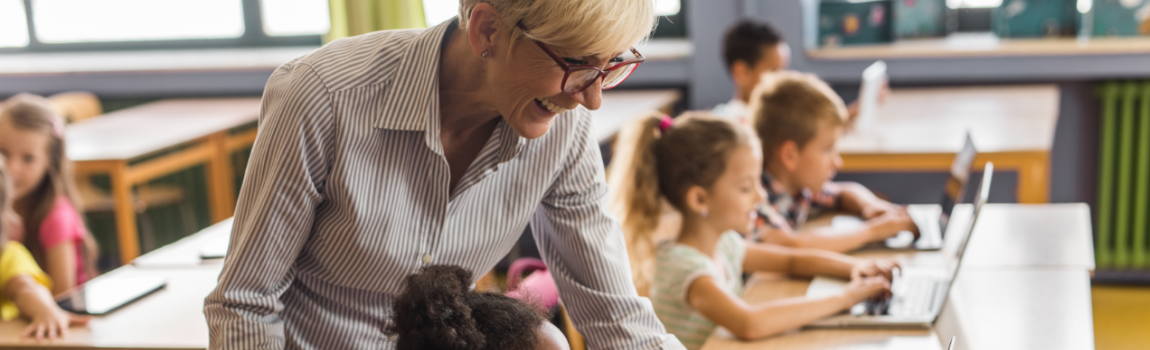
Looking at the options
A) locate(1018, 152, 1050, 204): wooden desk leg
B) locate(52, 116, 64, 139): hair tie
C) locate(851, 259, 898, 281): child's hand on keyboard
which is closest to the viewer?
locate(851, 259, 898, 281): child's hand on keyboard

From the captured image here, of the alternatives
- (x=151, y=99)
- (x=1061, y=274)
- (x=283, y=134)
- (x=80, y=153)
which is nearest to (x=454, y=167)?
(x=283, y=134)

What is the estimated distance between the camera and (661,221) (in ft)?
5.82

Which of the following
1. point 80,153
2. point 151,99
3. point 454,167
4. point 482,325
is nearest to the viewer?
point 482,325

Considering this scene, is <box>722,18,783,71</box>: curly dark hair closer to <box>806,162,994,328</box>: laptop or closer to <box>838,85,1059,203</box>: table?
<box>838,85,1059,203</box>: table

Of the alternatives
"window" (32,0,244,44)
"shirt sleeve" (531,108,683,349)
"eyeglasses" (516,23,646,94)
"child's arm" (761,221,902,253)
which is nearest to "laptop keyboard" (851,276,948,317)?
"child's arm" (761,221,902,253)

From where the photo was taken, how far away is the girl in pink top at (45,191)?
85.9 inches

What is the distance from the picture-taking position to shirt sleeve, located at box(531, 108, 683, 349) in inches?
43.2

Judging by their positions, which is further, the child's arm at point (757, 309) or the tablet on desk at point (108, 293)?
the tablet on desk at point (108, 293)

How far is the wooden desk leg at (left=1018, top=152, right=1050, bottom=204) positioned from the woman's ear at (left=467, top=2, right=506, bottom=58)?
6.76 ft

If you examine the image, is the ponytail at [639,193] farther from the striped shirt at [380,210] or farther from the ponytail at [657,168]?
the striped shirt at [380,210]

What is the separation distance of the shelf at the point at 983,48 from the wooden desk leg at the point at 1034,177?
0.97m

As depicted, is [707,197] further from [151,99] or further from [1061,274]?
[151,99]

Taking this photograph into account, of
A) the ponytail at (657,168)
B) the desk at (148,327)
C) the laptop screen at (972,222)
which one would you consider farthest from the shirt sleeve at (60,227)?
the laptop screen at (972,222)

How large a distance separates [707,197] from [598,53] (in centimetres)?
83
